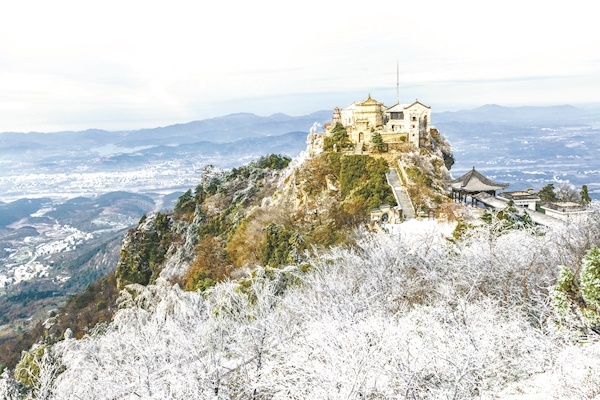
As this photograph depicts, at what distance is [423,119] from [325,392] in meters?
29.9

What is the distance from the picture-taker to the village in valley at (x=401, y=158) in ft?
83.6

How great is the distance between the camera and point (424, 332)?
10.8 meters

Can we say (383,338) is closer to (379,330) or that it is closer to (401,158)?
(379,330)

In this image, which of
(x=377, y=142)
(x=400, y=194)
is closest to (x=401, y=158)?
(x=377, y=142)

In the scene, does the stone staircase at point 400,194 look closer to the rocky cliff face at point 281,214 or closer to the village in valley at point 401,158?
the village in valley at point 401,158

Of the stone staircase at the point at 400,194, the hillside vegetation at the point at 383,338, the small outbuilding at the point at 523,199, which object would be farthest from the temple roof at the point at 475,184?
the hillside vegetation at the point at 383,338

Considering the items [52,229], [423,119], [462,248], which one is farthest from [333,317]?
[52,229]

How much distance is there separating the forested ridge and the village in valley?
1986mm

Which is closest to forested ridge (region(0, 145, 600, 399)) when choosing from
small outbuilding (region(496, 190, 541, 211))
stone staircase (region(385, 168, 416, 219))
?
stone staircase (region(385, 168, 416, 219))

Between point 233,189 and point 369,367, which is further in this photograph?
point 233,189

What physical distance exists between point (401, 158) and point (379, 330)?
2267cm

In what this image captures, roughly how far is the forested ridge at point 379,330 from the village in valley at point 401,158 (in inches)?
78.2

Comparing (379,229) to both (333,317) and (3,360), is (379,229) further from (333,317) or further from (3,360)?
(3,360)

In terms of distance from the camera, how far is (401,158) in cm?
3150
